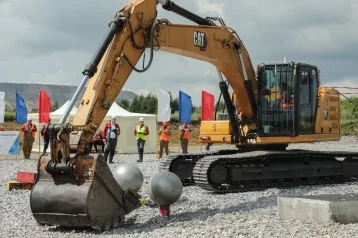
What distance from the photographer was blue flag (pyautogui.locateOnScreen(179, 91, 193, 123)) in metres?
28.6

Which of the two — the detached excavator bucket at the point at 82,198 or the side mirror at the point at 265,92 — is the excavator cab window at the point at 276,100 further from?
the detached excavator bucket at the point at 82,198

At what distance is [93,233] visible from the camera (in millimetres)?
9328

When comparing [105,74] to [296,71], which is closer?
[105,74]

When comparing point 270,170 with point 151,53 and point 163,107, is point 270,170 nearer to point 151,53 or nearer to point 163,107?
point 151,53

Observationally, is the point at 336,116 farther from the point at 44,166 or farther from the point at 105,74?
the point at 44,166

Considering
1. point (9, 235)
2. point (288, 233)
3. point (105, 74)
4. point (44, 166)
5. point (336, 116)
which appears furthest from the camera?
point (336, 116)

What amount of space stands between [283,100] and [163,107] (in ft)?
45.3

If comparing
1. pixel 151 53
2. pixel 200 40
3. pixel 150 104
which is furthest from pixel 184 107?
pixel 150 104

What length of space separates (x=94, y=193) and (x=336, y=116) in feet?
27.9

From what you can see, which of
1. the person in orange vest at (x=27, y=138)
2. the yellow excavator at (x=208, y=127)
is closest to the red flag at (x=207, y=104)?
the person in orange vest at (x=27, y=138)

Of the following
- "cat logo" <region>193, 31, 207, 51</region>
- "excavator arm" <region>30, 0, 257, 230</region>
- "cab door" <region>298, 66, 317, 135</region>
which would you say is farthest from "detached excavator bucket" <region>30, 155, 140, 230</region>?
"cab door" <region>298, 66, 317, 135</region>

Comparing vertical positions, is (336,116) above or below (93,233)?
above

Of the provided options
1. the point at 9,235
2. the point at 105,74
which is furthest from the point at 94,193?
the point at 105,74

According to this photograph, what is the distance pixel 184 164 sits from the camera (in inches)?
602
